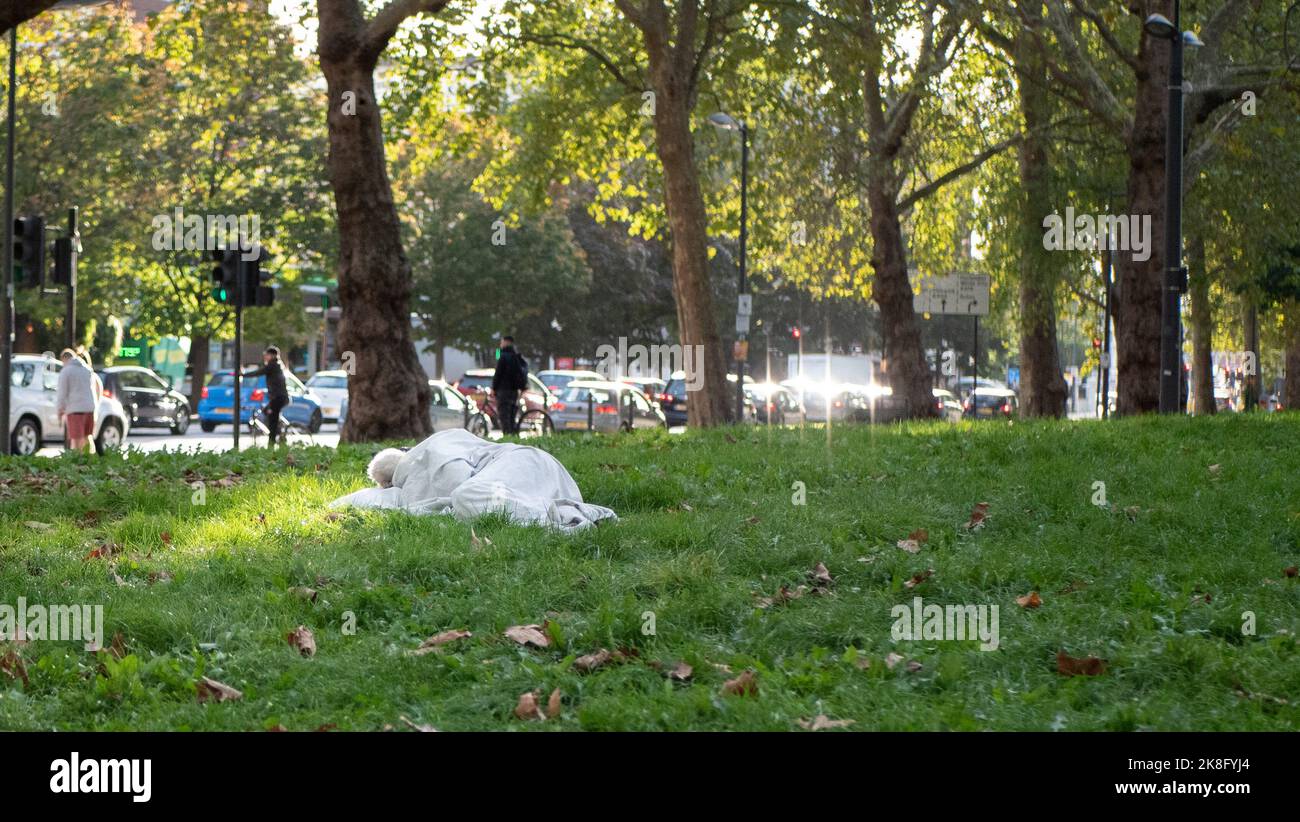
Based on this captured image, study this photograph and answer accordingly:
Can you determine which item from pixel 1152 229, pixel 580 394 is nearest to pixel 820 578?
pixel 1152 229

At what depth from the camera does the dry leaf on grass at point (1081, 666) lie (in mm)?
6602

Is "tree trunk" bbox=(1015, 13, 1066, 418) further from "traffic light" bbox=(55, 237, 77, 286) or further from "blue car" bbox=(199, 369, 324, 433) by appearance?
"blue car" bbox=(199, 369, 324, 433)

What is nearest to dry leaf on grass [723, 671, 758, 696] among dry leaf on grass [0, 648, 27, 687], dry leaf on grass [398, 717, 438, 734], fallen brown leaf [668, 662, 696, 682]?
fallen brown leaf [668, 662, 696, 682]

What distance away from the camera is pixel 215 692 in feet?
20.6

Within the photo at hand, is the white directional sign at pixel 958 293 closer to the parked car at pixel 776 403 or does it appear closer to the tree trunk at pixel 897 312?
the tree trunk at pixel 897 312

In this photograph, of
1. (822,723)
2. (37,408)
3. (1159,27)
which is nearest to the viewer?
(822,723)

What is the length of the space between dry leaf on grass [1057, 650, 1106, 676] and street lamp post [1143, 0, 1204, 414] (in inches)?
480

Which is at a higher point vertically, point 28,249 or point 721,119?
point 721,119

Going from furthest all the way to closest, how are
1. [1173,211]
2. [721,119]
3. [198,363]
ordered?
[198,363] → [721,119] → [1173,211]

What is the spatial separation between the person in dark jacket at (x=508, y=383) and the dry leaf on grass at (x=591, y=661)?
20803mm

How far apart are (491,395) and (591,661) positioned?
23.2m

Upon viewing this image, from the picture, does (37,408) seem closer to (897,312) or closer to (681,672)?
(897,312)
